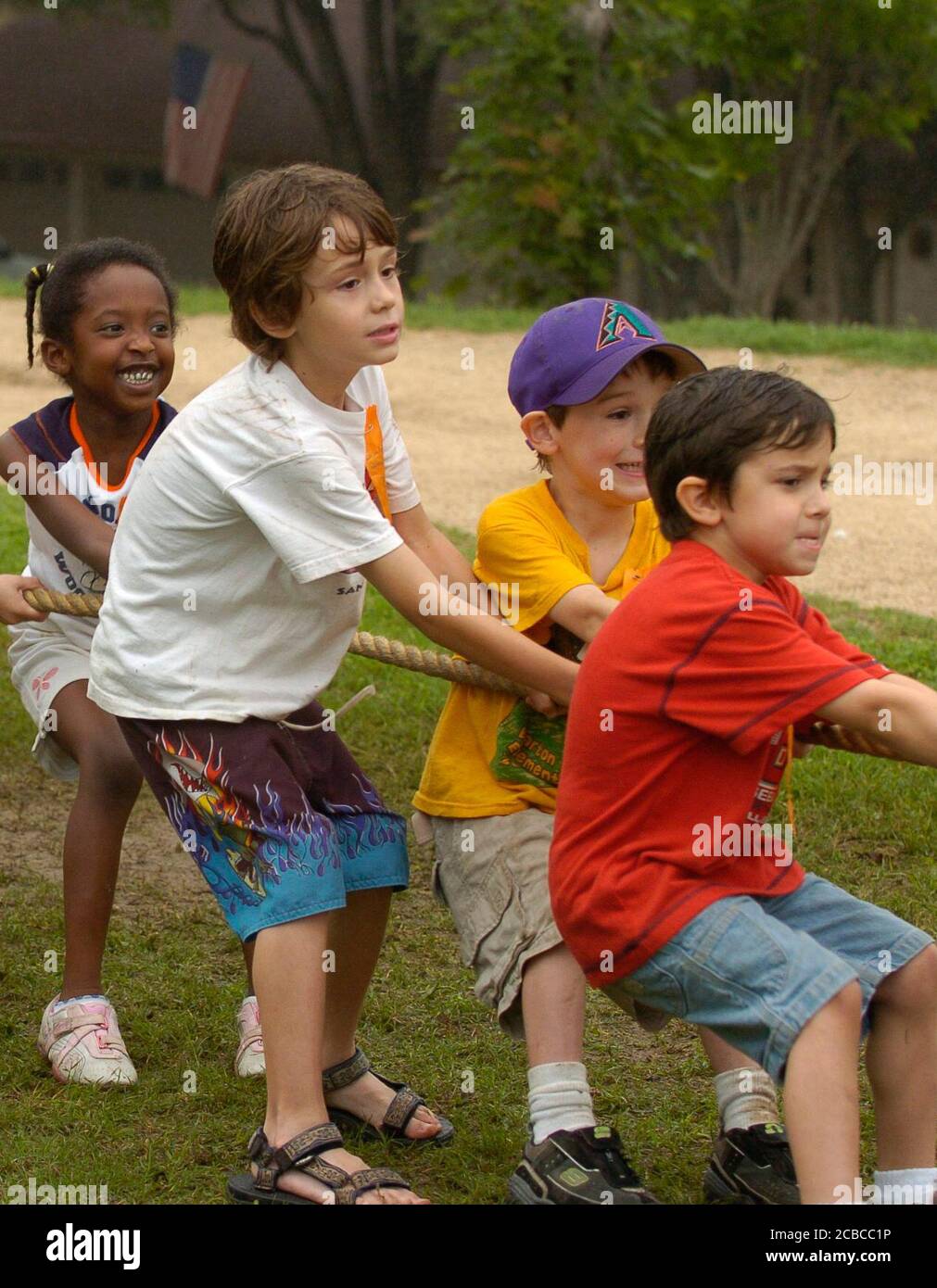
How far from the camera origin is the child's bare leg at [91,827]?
321cm

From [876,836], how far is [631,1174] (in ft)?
6.77

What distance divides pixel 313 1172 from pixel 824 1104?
0.82 meters

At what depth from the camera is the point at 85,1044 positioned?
3172 mm

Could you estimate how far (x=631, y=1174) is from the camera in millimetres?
2477

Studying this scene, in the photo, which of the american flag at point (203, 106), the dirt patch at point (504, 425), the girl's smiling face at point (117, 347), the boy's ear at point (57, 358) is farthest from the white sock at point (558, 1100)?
the american flag at point (203, 106)

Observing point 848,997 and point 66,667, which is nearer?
point 848,997

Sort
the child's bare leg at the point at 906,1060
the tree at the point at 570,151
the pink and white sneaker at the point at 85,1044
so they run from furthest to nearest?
the tree at the point at 570,151, the pink and white sneaker at the point at 85,1044, the child's bare leg at the point at 906,1060

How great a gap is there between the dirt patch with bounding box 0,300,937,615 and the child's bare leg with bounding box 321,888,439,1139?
4559 millimetres

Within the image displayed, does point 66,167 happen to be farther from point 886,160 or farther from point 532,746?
point 532,746

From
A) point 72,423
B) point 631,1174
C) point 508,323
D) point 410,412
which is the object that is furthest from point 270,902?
point 508,323

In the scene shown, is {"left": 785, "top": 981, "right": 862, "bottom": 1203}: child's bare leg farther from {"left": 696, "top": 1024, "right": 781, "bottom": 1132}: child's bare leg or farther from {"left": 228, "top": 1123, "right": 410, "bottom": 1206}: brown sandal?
{"left": 228, "top": 1123, "right": 410, "bottom": 1206}: brown sandal

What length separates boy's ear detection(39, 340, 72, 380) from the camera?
342 centimetres

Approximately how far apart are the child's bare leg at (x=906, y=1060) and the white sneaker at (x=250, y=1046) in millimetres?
1224

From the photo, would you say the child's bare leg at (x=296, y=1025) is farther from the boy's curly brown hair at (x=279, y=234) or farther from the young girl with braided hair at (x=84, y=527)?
the boy's curly brown hair at (x=279, y=234)
